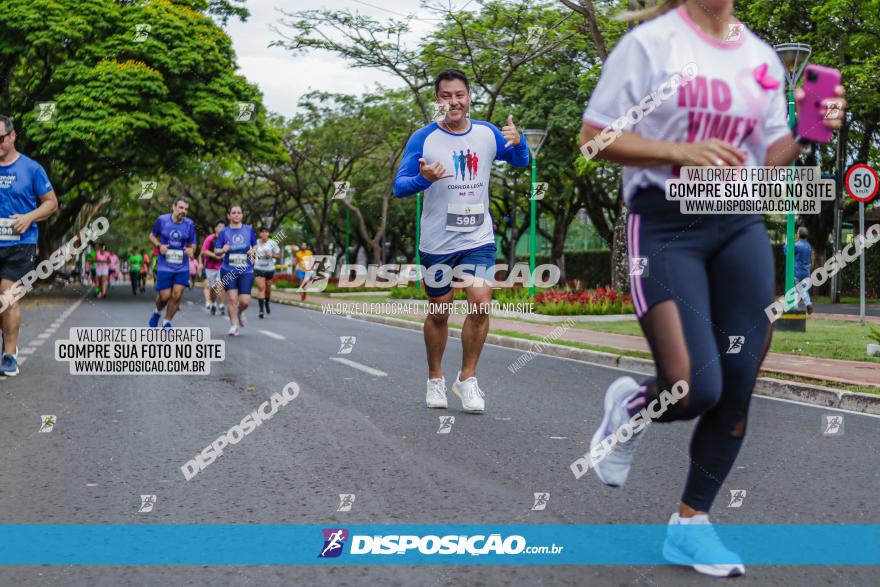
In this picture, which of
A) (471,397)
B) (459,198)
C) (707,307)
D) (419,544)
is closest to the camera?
(707,307)

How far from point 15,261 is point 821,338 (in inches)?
414

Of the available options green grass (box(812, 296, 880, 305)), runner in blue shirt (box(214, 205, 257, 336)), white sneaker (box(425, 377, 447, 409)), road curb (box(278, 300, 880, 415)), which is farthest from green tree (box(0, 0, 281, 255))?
white sneaker (box(425, 377, 447, 409))

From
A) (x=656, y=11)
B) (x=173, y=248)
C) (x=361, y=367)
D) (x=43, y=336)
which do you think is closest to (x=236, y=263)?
(x=173, y=248)

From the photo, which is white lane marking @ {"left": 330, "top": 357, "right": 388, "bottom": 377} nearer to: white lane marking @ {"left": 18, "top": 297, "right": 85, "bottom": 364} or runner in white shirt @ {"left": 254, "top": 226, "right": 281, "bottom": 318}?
white lane marking @ {"left": 18, "top": 297, "right": 85, "bottom": 364}

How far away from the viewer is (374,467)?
4.94m

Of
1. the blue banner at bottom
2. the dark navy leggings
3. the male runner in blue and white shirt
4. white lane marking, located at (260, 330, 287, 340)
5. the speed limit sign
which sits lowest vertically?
white lane marking, located at (260, 330, 287, 340)

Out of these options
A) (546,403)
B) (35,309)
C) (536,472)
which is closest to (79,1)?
(35,309)

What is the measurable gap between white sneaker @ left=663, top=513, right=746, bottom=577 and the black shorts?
→ 633cm

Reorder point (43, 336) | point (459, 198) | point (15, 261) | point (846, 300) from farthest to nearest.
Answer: point (846, 300) < point (43, 336) < point (15, 261) < point (459, 198)

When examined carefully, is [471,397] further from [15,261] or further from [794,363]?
[794,363]

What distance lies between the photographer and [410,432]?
597 centimetres

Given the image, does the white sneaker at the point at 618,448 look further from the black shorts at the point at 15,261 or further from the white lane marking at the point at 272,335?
the white lane marking at the point at 272,335

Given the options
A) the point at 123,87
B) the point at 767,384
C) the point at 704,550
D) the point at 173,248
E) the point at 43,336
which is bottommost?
the point at 43,336

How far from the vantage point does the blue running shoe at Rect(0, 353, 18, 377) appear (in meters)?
8.39
